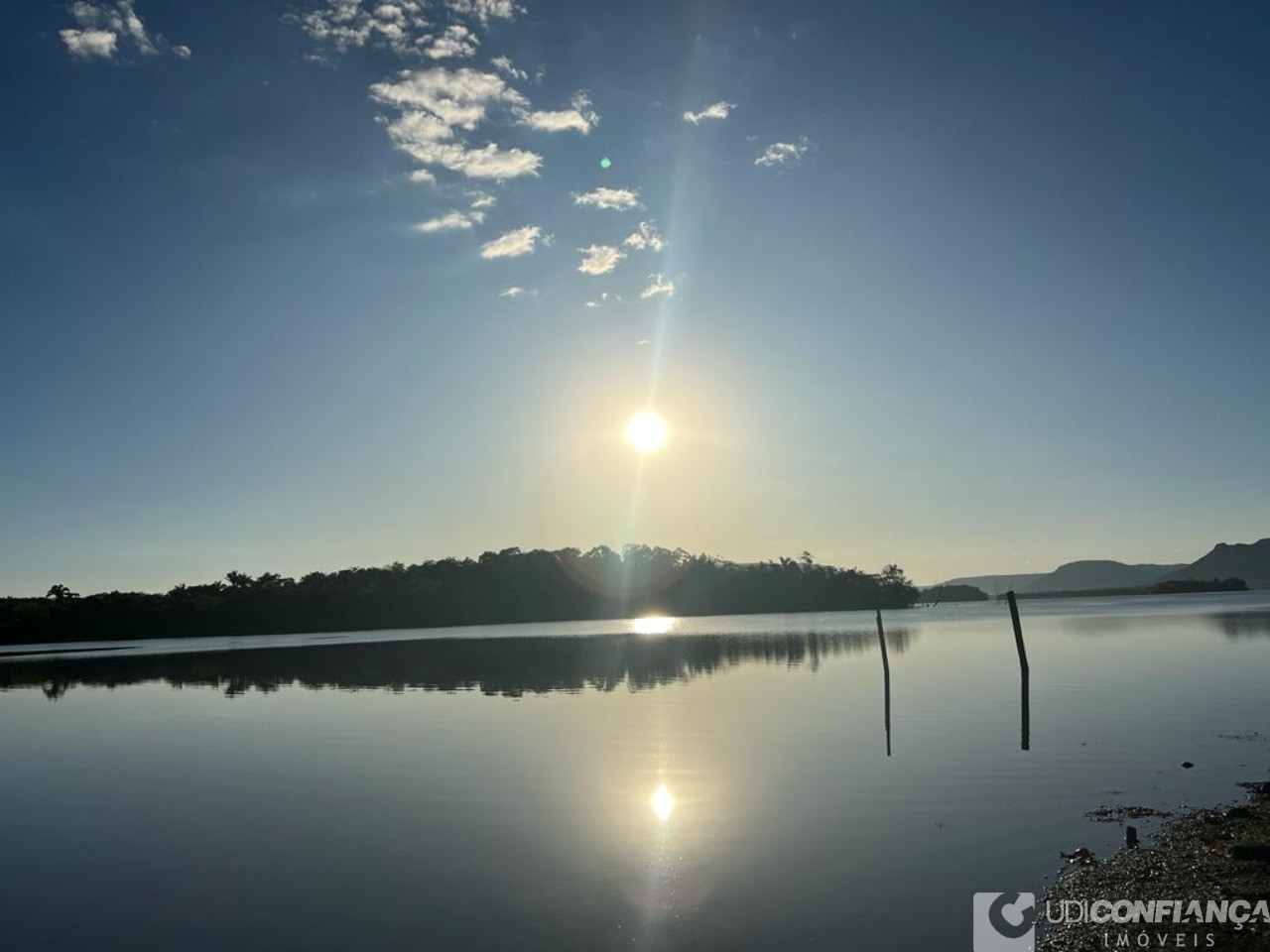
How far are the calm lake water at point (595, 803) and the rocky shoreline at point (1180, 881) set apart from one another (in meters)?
1.03

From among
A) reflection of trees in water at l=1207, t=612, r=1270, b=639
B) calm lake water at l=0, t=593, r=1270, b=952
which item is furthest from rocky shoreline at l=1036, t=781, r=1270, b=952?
reflection of trees in water at l=1207, t=612, r=1270, b=639

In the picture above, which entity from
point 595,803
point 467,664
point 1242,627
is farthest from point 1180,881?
point 1242,627

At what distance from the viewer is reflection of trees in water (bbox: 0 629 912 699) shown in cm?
6775

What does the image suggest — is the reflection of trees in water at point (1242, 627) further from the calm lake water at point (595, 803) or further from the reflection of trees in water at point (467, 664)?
the reflection of trees in water at point (467, 664)

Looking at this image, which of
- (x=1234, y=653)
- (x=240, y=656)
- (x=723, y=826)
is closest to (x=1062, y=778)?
(x=723, y=826)

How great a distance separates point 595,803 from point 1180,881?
15.4m

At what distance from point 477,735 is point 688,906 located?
82.6 feet

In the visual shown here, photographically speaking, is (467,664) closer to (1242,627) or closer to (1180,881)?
(1180,881)

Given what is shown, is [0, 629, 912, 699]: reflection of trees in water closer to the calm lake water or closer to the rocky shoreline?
the calm lake water

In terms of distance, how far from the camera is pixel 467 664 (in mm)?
85562

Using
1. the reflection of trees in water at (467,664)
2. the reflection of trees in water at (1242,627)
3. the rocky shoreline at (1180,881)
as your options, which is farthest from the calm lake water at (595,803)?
the reflection of trees in water at (1242,627)

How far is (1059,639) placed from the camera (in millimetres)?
89062

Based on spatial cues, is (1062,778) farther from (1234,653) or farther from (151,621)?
(151,621)

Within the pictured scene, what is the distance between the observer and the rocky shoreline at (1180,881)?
14453 mm
